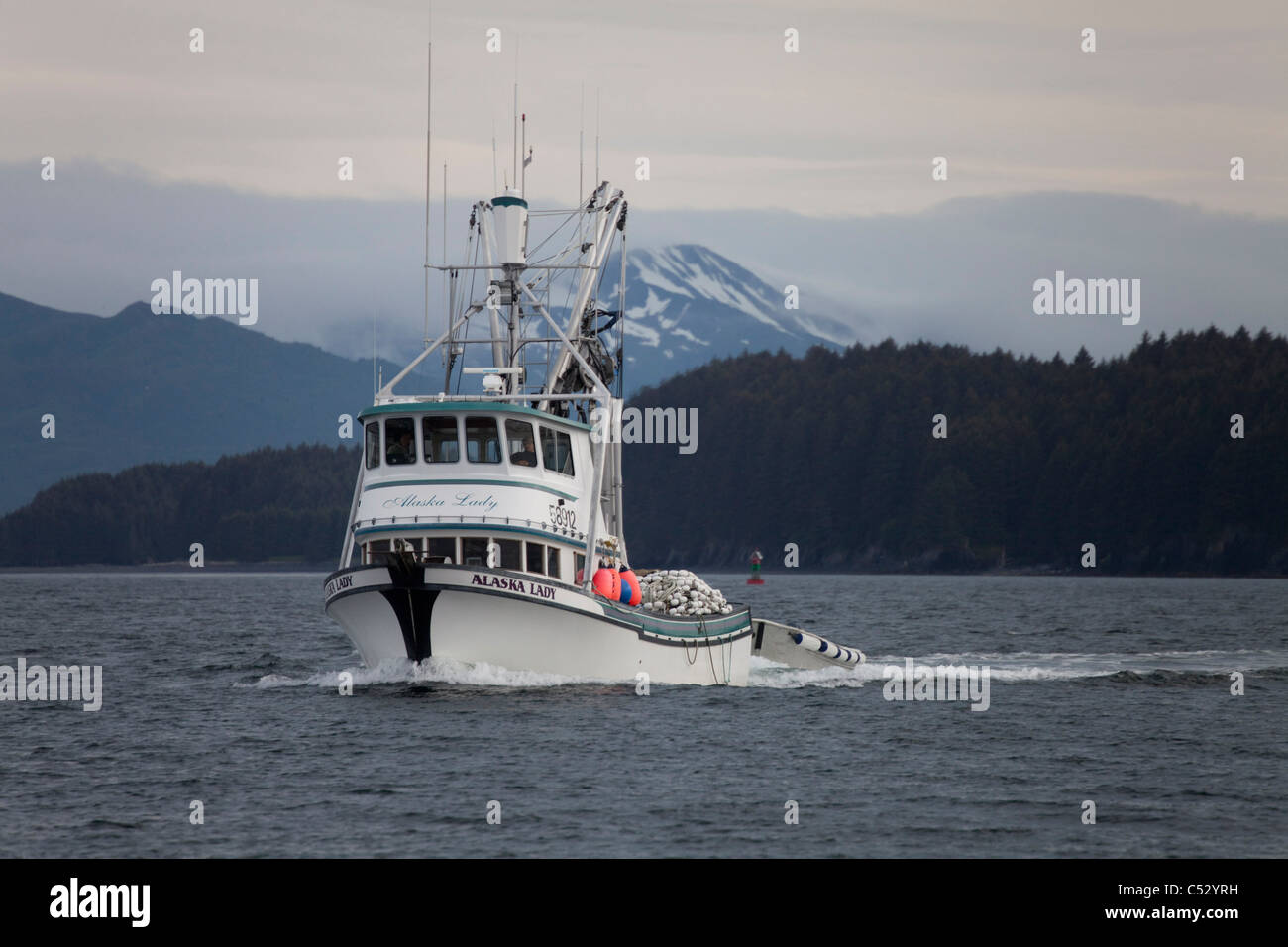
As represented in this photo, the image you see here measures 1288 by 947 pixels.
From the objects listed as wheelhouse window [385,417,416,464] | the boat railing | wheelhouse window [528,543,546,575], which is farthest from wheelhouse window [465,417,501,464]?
wheelhouse window [528,543,546,575]

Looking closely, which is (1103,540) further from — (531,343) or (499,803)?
(499,803)

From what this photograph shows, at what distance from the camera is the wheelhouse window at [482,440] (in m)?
39.5

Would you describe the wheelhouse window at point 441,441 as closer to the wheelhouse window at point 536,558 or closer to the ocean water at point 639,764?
the wheelhouse window at point 536,558

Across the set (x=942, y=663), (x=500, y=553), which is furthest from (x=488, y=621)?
(x=942, y=663)

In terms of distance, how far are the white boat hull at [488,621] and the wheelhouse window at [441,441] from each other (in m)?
3.60

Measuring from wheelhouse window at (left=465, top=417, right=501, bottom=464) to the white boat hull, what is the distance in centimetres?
395

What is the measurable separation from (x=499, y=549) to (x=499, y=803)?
1191cm

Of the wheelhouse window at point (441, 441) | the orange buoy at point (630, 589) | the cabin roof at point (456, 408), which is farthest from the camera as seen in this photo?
the orange buoy at point (630, 589)

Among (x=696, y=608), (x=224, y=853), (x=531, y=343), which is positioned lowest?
(x=224, y=853)

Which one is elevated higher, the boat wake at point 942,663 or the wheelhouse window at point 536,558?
the wheelhouse window at point 536,558

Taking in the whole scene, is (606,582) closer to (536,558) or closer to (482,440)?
(536,558)

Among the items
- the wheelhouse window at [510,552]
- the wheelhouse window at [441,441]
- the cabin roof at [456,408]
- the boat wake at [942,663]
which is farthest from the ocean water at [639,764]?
the cabin roof at [456,408]
